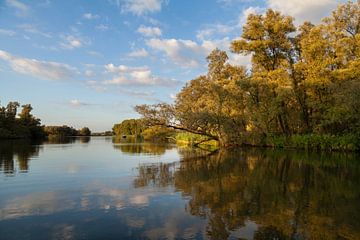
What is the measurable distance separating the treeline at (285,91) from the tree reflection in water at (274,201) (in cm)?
1849

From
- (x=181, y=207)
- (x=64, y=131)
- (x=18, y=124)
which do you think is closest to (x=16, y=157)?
(x=181, y=207)

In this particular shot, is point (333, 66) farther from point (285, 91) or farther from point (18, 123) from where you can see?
point (18, 123)

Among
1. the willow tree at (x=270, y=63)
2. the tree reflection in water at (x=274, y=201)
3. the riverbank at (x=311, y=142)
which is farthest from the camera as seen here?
the willow tree at (x=270, y=63)

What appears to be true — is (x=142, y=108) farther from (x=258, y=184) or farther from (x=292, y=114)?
(x=258, y=184)

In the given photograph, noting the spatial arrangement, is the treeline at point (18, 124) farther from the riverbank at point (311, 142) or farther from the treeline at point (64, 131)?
the riverbank at point (311, 142)

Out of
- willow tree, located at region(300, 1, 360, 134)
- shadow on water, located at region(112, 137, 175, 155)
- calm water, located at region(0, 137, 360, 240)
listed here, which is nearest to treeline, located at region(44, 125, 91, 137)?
shadow on water, located at region(112, 137, 175, 155)

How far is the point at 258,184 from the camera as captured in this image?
1318cm

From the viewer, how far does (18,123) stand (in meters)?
90.1

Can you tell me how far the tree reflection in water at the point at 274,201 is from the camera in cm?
735

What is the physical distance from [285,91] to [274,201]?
1060 inches

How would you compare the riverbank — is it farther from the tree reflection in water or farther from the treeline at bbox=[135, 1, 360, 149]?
the tree reflection in water

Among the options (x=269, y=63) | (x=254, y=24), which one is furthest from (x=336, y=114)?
(x=254, y=24)

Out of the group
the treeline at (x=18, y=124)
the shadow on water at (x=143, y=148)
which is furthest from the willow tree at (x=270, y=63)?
the treeline at (x=18, y=124)

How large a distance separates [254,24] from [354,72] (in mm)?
13383
